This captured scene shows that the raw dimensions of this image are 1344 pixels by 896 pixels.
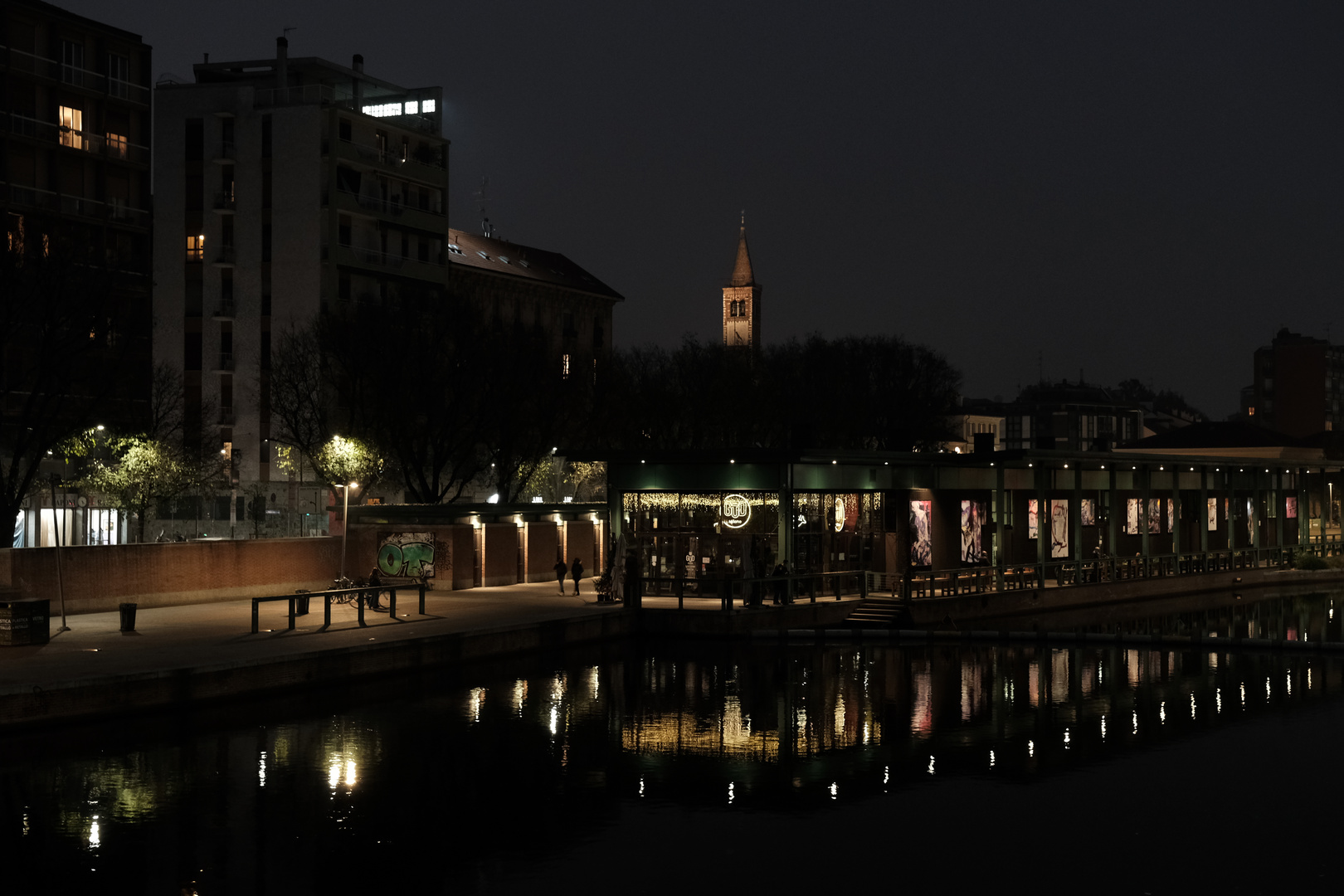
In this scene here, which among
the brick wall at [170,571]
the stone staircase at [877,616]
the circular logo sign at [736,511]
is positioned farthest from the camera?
the circular logo sign at [736,511]

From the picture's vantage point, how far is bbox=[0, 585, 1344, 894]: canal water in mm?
18172

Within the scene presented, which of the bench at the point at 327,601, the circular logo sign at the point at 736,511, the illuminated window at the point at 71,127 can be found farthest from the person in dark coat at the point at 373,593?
the illuminated window at the point at 71,127

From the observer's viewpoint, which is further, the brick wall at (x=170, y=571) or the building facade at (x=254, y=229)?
the building facade at (x=254, y=229)

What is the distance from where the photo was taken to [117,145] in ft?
253

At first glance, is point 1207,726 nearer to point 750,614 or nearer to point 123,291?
point 750,614

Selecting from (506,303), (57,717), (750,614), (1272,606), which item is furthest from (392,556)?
(506,303)

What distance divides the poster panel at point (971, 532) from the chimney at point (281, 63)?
53002 millimetres

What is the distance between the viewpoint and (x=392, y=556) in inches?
1932

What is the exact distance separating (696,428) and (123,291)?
31050 millimetres

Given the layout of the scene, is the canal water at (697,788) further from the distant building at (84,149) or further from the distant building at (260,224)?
the distant building at (260,224)

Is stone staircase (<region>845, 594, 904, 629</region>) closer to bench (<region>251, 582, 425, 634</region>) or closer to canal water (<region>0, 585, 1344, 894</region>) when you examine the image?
canal water (<region>0, 585, 1344, 894</region>)

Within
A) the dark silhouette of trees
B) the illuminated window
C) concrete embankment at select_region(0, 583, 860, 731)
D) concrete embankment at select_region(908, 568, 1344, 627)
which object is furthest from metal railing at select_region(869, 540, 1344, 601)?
the illuminated window

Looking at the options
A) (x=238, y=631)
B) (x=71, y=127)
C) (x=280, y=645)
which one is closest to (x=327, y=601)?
(x=238, y=631)

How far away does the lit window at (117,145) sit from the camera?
76750 millimetres
